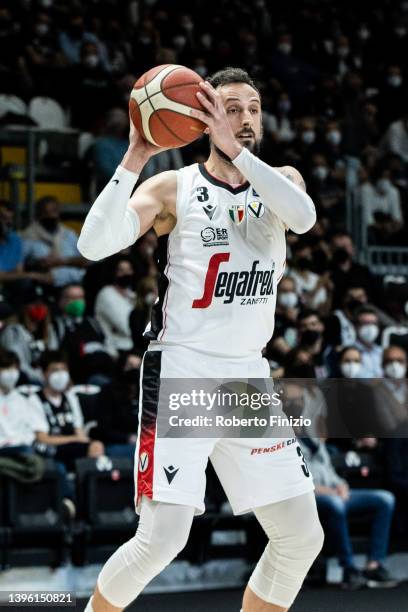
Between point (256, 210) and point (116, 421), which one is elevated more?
point (256, 210)

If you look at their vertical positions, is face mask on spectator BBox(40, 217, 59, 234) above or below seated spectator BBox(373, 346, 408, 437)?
above

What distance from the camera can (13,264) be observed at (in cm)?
1024

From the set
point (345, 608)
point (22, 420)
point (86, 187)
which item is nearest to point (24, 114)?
point (86, 187)

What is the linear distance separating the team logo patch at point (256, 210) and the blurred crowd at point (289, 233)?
377cm

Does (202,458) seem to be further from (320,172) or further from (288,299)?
(320,172)

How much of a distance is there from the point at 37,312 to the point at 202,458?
522 cm

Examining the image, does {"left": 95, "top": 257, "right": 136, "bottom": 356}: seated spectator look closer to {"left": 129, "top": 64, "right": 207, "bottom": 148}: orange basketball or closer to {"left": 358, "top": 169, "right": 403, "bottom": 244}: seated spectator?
{"left": 358, "top": 169, "right": 403, "bottom": 244}: seated spectator

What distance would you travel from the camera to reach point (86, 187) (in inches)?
490

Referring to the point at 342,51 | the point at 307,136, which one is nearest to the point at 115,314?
the point at 307,136

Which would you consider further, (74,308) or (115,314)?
(115,314)

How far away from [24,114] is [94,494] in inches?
213

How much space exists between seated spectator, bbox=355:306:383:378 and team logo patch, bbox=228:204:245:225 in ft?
19.1

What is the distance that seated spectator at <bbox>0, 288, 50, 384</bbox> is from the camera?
909cm

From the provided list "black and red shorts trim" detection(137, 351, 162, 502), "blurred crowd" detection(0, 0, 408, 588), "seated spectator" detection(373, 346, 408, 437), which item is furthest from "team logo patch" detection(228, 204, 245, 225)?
"seated spectator" detection(373, 346, 408, 437)
